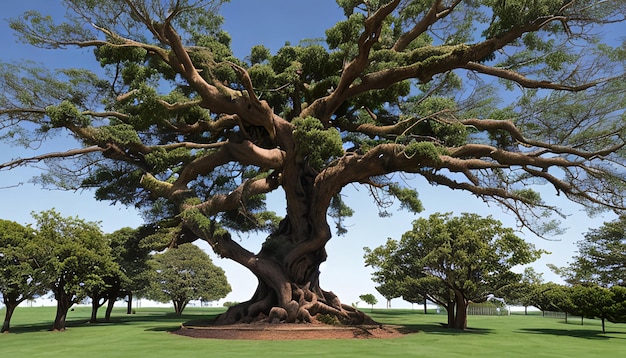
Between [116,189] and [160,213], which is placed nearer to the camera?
[116,189]

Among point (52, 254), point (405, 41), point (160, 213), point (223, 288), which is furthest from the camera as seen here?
point (223, 288)

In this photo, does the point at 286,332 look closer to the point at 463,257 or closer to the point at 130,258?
the point at 463,257

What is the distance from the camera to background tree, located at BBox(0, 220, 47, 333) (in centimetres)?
1856

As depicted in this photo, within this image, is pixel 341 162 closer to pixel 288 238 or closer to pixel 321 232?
pixel 321 232

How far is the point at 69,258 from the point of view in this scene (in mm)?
19297

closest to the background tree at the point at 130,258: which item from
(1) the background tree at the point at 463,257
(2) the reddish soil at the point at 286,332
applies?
(2) the reddish soil at the point at 286,332

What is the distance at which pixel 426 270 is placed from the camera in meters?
21.6

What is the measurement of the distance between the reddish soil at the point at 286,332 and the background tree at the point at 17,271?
8394 mm

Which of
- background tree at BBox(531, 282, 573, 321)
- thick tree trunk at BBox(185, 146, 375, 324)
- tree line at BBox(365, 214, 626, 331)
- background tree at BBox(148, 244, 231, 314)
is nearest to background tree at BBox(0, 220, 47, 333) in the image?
thick tree trunk at BBox(185, 146, 375, 324)

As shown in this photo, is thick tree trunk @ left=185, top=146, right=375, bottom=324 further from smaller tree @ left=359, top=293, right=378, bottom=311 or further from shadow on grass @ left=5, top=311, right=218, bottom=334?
smaller tree @ left=359, top=293, right=378, bottom=311

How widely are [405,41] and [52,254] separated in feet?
57.5

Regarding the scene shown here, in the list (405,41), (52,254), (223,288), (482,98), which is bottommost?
(223,288)

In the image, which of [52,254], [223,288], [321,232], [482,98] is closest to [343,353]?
[321,232]

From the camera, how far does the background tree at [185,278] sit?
4050 centimetres
